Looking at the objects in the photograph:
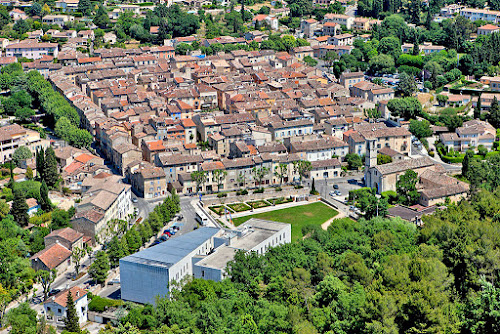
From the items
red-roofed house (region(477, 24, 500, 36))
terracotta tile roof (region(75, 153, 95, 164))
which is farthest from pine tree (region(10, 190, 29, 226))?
red-roofed house (region(477, 24, 500, 36))

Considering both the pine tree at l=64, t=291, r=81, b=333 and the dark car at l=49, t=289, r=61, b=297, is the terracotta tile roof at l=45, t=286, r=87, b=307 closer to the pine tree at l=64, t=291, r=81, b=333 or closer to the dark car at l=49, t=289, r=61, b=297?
the pine tree at l=64, t=291, r=81, b=333

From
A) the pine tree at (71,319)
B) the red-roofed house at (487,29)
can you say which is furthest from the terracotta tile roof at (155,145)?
the red-roofed house at (487,29)

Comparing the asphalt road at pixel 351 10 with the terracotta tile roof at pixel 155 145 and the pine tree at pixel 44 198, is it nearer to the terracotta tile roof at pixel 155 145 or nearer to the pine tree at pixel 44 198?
the terracotta tile roof at pixel 155 145

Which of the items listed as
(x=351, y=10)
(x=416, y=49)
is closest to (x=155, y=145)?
(x=416, y=49)

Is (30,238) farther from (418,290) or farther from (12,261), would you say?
(418,290)

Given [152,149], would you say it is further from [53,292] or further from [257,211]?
[53,292]

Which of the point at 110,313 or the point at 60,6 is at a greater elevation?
the point at 60,6

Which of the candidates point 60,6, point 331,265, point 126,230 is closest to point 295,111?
point 126,230
